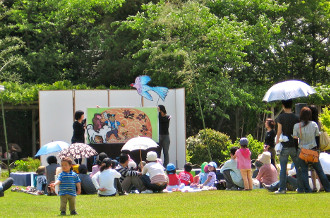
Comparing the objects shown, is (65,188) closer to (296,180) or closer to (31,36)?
(296,180)

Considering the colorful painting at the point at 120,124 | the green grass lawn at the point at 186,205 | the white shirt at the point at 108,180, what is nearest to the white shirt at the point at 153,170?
the green grass lawn at the point at 186,205

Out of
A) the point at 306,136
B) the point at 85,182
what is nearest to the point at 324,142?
the point at 306,136

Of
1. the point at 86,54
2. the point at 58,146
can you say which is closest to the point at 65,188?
the point at 58,146

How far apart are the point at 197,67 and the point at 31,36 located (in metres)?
8.00

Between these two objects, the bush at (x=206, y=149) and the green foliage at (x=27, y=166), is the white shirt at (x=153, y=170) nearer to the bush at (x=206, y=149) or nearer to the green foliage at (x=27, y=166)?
the green foliage at (x=27, y=166)

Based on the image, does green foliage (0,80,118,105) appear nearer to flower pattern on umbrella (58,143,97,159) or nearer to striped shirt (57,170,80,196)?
flower pattern on umbrella (58,143,97,159)

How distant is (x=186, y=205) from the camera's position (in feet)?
36.7

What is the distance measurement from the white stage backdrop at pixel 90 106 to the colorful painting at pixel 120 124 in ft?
3.02

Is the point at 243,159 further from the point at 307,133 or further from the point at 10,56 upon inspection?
the point at 10,56

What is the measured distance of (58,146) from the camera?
647 inches

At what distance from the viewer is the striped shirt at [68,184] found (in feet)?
34.0

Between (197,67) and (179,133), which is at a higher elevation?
(197,67)

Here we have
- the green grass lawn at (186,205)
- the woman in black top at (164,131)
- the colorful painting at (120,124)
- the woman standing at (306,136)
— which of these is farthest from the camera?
the colorful painting at (120,124)

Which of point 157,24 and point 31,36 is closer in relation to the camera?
point 157,24
